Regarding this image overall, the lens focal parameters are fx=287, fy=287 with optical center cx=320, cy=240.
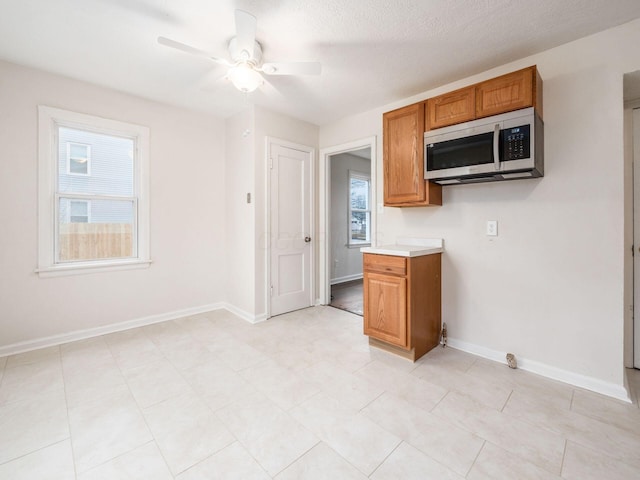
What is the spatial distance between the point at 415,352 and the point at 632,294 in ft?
5.88

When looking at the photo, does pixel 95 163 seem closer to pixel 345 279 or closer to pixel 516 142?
pixel 516 142

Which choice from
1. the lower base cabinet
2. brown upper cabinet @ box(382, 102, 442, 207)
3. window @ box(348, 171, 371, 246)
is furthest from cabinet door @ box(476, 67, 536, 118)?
window @ box(348, 171, 371, 246)

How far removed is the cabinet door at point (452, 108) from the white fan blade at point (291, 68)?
3.56 ft

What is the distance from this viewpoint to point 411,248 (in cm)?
275

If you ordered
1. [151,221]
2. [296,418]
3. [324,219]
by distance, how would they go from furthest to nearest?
Answer: [324,219], [151,221], [296,418]

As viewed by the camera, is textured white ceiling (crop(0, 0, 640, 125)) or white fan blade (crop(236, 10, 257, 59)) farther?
textured white ceiling (crop(0, 0, 640, 125))

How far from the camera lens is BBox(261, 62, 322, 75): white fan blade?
2.01m

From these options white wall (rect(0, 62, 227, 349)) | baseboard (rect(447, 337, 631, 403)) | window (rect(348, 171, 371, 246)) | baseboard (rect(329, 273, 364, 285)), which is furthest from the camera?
window (rect(348, 171, 371, 246))

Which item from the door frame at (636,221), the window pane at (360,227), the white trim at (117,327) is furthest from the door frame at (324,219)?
the door frame at (636,221)

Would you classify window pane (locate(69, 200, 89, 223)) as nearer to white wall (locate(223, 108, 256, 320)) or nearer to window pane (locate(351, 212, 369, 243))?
white wall (locate(223, 108, 256, 320))

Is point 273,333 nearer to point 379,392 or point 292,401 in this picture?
point 292,401

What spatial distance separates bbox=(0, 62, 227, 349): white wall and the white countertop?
7.29ft

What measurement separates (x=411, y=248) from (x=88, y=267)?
326cm

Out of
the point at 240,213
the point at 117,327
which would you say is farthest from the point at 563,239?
the point at 117,327
